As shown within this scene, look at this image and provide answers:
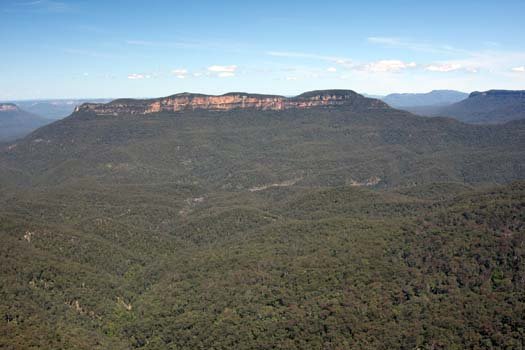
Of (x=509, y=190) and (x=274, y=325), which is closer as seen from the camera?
(x=274, y=325)

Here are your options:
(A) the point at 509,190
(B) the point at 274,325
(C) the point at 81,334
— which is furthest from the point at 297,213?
(C) the point at 81,334

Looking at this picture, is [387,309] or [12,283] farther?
[12,283]

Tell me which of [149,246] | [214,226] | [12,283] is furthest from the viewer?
[214,226]

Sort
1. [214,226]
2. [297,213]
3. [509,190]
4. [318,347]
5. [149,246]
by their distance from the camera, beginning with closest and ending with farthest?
[318,347] < [509,190] < [149,246] < [214,226] < [297,213]

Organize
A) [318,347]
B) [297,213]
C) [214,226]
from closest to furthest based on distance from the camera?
[318,347]
[214,226]
[297,213]

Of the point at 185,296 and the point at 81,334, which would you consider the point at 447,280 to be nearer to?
the point at 185,296

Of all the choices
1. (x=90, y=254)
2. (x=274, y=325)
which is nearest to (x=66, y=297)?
(x=90, y=254)

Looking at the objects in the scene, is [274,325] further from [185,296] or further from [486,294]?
[486,294]

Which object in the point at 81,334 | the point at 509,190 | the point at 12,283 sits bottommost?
the point at 81,334

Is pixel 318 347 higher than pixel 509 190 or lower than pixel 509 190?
lower
